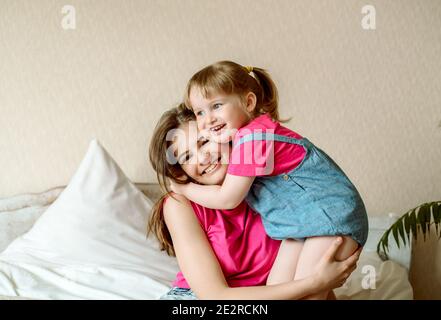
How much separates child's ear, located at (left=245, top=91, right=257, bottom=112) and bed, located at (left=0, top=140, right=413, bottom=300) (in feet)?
2.10

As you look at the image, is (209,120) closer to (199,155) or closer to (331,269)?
(199,155)

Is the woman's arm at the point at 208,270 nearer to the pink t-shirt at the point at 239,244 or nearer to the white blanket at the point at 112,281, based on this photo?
the pink t-shirt at the point at 239,244

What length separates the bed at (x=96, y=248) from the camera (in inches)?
67.0

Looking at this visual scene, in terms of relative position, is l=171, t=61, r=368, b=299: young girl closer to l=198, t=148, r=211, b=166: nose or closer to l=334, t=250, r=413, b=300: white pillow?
l=198, t=148, r=211, b=166: nose

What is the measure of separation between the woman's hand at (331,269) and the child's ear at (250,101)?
0.35 meters

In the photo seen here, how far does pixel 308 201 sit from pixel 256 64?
1008 millimetres

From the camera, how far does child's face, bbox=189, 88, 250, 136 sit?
1223mm

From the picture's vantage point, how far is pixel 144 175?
92.0 inches

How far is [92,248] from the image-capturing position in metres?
1.96

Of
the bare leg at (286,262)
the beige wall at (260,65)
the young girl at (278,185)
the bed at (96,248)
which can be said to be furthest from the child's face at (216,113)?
the beige wall at (260,65)

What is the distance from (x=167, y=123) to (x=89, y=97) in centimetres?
102

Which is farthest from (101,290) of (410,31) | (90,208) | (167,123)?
(410,31)

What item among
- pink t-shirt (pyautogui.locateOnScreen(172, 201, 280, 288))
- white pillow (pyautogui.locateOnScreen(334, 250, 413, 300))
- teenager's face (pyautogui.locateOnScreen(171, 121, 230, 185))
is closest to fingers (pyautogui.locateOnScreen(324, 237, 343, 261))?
pink t-shirt (pyautogui.locateOnScreen(172, 201, 280, 288))

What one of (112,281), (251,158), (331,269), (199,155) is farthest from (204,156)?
(112,281)
